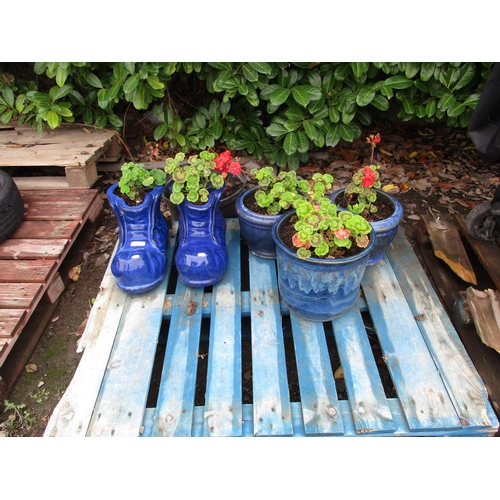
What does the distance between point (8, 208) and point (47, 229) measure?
0.22 meters

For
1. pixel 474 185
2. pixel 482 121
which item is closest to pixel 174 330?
pixel 482 121

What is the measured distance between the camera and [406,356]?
5.32 ft

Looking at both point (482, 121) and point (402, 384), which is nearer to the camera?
point (402, 384)

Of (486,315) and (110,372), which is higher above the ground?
(486,315)

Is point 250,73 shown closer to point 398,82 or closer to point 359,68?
point 359,68

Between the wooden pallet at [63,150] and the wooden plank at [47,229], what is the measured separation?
37 cm

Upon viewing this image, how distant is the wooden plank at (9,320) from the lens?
175 cm

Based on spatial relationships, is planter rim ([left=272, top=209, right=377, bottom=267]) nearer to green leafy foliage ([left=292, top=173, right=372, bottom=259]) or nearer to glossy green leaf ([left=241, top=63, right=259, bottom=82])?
green leafy foliage ([left=292, top=173, right=372, bottom=259])

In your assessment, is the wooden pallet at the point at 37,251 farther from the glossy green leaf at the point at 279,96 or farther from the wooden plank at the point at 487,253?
the wooden plank at the point at 487,253

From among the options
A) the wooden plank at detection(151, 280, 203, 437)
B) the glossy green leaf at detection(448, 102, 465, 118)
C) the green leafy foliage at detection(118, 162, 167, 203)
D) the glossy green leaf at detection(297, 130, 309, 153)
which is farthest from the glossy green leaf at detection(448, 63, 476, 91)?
the wooden plank at detection(151, 280, 203, 437)

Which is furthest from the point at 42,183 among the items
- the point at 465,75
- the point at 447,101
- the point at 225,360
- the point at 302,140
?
the point at 465,75

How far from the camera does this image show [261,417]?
56.4 inches
